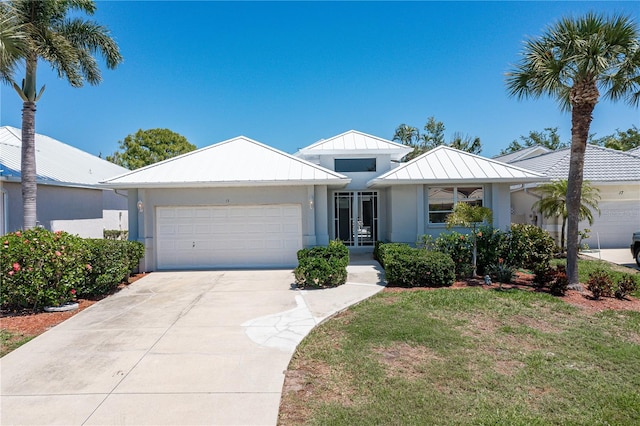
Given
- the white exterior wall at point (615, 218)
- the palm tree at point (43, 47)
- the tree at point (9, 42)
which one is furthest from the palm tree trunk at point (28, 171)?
the white exterior wall at point (615, 218)

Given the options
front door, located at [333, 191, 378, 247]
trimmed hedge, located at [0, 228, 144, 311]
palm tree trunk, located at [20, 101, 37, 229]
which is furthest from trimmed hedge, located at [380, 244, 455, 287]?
palm tree trunk, located at [20, 101, 37, 229]

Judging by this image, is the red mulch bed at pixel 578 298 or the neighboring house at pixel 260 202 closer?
the red mulch bed at pixel 578 298

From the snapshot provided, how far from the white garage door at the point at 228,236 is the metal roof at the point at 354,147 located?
4.34 metres

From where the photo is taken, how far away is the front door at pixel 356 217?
1540cm

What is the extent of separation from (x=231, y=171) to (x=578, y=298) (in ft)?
34.5

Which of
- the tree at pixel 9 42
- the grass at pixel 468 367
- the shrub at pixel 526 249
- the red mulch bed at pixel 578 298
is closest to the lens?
the grass at pixel 468 367

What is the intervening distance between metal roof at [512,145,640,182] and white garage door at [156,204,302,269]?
12731 millimetres

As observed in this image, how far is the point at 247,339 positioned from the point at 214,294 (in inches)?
129

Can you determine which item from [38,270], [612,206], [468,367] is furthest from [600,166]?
[38,270]

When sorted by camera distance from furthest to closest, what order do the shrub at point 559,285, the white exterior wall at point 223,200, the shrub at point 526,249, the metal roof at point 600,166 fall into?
the metal roof at point 600,166, the white exterior wall at point 223,200, the shrub at point 526,249, the shrub at point 559,285

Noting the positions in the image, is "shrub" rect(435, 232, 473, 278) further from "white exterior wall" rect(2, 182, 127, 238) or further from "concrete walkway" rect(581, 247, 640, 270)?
"white exterior wall" rect(2, 182, 127, 238)

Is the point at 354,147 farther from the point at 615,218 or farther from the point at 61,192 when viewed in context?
the point at 61,192

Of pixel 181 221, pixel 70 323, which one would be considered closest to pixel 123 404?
pixel 70 323

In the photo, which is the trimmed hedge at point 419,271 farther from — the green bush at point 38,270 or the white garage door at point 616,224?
the white garage door at point 616,224
